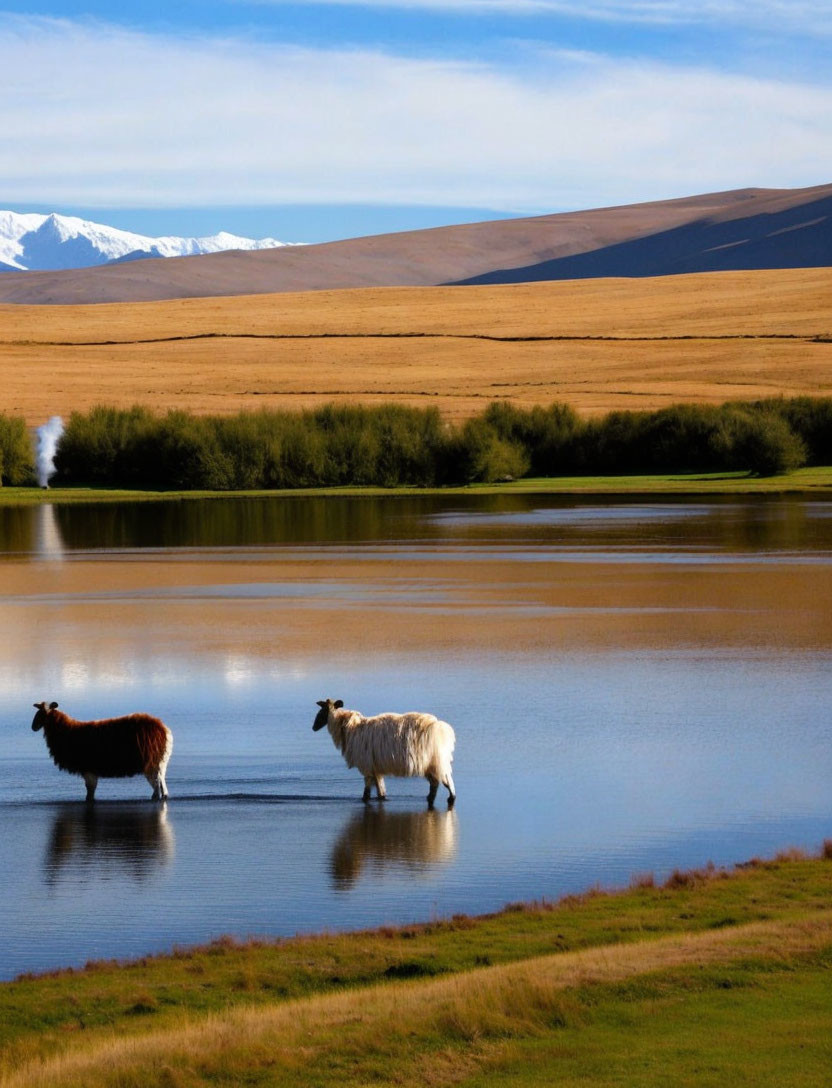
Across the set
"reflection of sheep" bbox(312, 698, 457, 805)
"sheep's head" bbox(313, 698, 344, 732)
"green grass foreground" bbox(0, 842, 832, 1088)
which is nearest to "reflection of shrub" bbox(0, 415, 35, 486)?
"sheep's head" bbox(313, 698, 344, 732)

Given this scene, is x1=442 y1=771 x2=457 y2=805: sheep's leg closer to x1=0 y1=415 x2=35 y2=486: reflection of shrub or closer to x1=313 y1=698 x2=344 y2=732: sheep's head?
x1=313 y1=698 x2=344 y2=732: sheep's head

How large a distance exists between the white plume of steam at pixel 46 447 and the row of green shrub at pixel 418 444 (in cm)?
56

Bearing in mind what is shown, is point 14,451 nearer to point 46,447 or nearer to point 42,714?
point 46,447

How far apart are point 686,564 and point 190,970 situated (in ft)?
87.8

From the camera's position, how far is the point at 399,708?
18094 mm

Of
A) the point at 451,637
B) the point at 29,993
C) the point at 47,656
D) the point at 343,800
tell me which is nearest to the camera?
the point at 29,993

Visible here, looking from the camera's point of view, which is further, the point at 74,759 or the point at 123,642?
the point at 123,642

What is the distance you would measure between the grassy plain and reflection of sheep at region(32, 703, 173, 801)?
230 feet

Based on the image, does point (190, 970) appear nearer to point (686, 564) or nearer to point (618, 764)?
point (618, 764)

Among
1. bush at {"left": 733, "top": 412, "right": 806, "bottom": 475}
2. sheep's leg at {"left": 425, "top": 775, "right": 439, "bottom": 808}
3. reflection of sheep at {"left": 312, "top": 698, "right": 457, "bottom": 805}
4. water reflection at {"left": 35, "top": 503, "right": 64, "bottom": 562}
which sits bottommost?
sheep's leg at {"left": 425, "top": 775, "right": 439, "bottom": 808}

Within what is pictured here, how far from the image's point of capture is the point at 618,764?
15.4m

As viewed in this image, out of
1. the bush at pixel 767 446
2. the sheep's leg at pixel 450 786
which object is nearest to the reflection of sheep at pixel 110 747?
the sheep's leg at pixel 450 786

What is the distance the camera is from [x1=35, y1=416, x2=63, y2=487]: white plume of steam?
78188 mm

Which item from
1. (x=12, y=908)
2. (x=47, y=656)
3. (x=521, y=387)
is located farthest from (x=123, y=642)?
(x=521, y=387)
